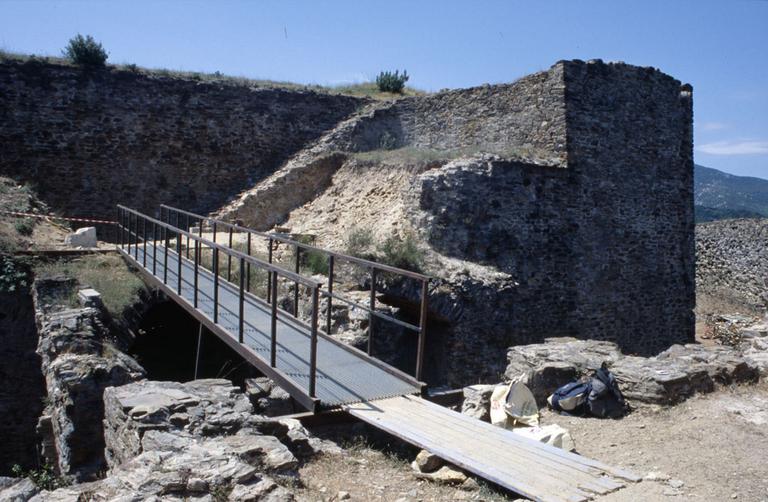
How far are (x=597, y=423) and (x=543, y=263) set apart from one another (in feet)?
21.8

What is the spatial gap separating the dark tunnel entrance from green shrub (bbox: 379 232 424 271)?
3120 mm

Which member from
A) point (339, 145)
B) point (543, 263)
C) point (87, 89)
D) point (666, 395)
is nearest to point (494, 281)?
point (543, 263)

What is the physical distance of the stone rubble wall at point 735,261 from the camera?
2259cm

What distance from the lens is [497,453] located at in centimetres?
450

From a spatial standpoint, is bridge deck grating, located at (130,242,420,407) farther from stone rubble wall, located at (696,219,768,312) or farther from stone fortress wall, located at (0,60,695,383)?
stone rubble wall, located at (696,219,768,312)

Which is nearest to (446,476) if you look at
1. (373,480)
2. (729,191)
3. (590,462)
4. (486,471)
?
(486,471)

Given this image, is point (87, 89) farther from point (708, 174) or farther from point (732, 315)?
point (708, 174)

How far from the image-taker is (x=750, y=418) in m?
6.00

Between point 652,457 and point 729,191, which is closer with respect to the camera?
point 652,457

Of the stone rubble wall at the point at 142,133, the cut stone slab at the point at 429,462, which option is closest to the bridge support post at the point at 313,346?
the cut stone slab at the point at 429,462

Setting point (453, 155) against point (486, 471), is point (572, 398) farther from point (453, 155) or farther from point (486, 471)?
point (453, 155)

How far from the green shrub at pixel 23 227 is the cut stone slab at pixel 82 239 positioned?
2.01 feet

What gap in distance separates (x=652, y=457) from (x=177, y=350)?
25.8 feet

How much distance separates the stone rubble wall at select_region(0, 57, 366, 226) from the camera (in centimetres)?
1464
